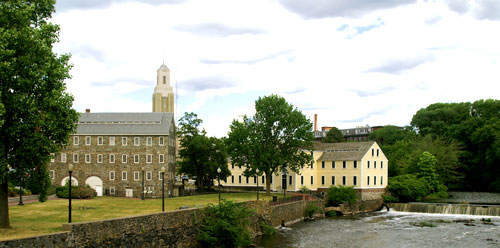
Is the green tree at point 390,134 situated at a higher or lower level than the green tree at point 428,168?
higher

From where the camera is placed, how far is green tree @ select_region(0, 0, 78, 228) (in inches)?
934

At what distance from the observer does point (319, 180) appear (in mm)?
72250

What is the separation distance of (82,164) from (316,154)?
3278 cm

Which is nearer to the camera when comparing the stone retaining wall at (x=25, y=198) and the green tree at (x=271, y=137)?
the stone retaining wall at (x=25, y=198)

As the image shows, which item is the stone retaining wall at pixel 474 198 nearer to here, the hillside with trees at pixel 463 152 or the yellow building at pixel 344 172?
the hillside with trees at pixel 463 152

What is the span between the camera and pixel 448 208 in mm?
59312

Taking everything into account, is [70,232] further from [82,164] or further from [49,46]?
[82,164]

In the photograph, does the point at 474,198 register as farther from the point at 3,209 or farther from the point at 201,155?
the point at 3,209

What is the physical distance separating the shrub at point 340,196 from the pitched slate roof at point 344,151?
739 centimetres

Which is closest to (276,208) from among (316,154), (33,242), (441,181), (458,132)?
(316,154)

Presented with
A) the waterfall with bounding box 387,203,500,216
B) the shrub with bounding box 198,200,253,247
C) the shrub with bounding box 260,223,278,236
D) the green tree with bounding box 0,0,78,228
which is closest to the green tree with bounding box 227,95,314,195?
the waterfall with bounding box 387,203,500,216

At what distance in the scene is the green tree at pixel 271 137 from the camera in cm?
6194

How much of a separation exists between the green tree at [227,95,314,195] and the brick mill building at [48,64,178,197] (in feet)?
29.4

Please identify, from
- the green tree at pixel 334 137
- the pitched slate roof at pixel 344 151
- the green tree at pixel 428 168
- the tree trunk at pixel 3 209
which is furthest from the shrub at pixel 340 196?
the green tree at pixel 334 137
